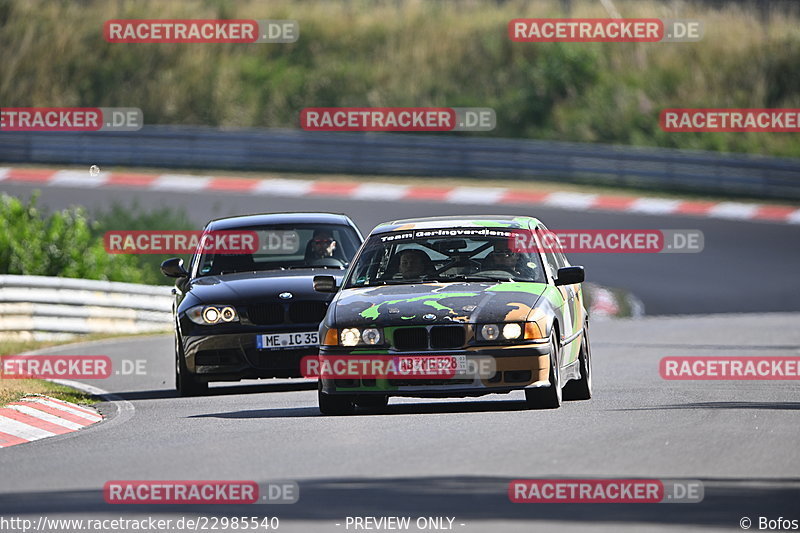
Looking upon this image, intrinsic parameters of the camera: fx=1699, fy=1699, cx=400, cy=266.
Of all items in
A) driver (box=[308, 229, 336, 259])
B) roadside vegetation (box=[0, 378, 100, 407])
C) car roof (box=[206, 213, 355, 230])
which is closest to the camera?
roadside vegetation (box=[0, 378, 100, 407])

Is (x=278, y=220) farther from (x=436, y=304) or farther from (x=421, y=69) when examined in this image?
(x=421, y=69)

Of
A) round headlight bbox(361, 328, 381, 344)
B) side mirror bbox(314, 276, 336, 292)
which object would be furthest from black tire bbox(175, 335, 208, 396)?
round headlight bbox(361, 328, 381, 344)

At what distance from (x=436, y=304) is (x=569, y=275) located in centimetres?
129

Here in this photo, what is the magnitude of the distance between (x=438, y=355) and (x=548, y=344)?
749mm

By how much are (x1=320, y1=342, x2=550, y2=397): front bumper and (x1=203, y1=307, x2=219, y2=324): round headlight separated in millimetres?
2946

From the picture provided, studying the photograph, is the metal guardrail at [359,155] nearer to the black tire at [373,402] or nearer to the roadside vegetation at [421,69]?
the roadside vegetation at [421,69]

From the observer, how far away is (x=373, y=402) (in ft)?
40.3

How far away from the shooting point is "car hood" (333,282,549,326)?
444 inches

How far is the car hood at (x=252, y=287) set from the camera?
1405cm

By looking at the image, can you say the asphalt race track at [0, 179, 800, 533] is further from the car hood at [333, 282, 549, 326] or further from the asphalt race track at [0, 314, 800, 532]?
the car hood at [333, 282, 549, 326]

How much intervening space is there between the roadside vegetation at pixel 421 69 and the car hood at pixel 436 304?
2789 cm

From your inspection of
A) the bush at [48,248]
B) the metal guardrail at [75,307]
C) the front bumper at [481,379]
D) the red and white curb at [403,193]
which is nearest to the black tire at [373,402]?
the front bumper at [481,379]

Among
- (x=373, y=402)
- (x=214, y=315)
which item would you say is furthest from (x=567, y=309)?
(x=214, y=315)

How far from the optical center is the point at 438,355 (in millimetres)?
11227
